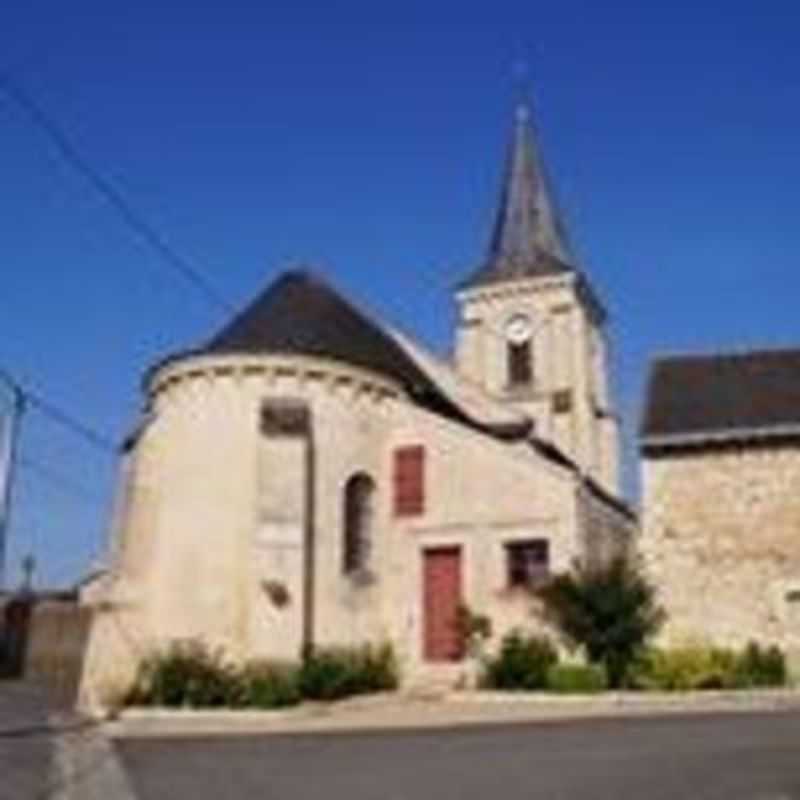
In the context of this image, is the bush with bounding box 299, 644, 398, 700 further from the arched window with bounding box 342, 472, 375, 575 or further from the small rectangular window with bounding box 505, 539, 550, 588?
the small rectangular window with bounding box 505, 539, 550, 588

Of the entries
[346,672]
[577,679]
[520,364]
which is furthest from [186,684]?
[520,364]

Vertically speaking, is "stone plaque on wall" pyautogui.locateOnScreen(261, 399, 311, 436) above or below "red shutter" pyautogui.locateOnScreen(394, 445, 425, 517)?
above

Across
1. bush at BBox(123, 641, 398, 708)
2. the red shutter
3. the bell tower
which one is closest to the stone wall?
the red shutter

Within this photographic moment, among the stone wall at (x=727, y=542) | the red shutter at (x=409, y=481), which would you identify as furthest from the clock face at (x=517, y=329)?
the stone wall at (x=727, y=542)

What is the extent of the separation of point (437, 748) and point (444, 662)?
14429 mm

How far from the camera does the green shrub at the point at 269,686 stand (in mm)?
24859

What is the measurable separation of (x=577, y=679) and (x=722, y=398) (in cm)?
911

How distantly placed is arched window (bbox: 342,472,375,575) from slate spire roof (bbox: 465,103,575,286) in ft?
81.8

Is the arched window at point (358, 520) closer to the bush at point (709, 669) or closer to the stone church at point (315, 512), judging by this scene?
the stone church at point (315, 512)

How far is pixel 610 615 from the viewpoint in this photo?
26797mm

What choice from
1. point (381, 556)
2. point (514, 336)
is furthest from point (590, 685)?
point (514, 336)

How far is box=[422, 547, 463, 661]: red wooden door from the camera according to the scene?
30.1 m

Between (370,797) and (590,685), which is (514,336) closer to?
(590,685)

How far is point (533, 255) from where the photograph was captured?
55.7 meters
